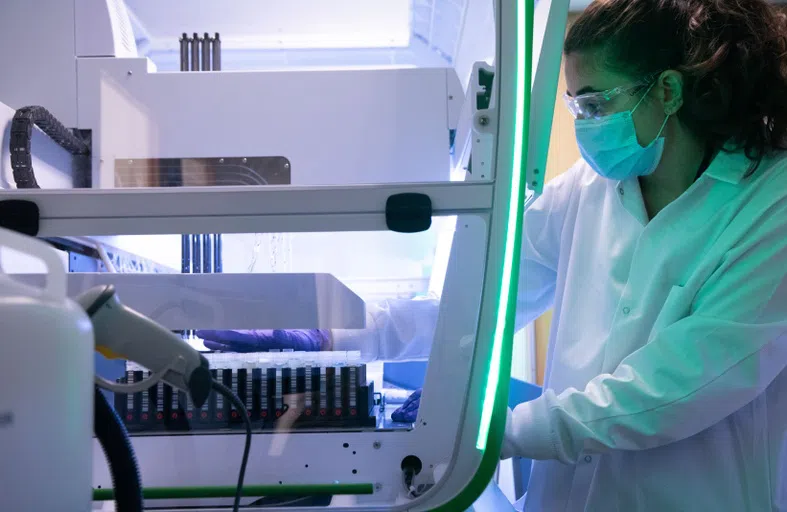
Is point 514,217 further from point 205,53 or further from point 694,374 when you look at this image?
point 205,53

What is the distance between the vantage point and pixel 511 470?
2.11 m

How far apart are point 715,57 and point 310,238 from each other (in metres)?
0.83

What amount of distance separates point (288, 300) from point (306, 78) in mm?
645

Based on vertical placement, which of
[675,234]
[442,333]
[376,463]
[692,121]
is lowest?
[376,463]

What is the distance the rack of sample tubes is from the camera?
107cm

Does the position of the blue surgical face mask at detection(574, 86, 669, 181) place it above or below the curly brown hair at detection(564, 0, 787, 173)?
below

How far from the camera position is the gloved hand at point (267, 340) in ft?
3.56

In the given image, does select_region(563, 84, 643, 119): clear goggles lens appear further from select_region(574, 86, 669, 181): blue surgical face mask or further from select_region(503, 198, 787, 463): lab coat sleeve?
select_region(503, 198, 787, 463): lab coat sleeve

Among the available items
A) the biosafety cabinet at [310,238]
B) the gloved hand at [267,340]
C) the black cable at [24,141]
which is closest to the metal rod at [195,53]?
the biosafety cabinet at [310,238]

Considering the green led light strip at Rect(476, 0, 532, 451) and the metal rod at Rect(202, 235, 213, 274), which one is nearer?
the green led light strip at Rect(476, 0, 532, 451)

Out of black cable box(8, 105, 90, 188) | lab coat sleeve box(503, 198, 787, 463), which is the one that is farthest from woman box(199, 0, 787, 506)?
black cable box(8, 105, 90, 188)

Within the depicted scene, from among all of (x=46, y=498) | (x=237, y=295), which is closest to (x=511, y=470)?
(x=237, y=295)

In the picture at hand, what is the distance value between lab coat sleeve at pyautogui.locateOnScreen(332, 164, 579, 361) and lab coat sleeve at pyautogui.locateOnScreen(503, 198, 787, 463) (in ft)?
0.68

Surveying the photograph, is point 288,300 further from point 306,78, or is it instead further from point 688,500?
point 688,500
